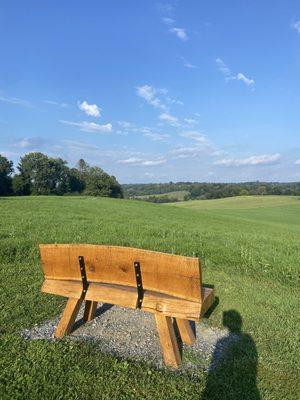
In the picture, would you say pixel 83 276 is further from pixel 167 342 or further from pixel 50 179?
pixel 50 179

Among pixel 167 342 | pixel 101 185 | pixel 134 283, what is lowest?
pixel 167 342

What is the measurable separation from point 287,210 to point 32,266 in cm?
5814

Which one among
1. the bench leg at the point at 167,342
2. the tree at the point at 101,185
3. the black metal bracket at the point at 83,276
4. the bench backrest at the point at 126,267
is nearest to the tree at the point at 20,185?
the tree at the point at 101,185

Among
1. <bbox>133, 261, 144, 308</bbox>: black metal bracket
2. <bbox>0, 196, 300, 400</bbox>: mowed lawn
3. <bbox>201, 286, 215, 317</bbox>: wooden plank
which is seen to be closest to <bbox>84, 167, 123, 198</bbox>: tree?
<bbox>0, 196, 300, 400</bbox>: mowed lawn

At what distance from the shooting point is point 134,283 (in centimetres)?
472

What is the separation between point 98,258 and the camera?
4855mm

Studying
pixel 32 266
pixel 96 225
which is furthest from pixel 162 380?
pixel 96 225

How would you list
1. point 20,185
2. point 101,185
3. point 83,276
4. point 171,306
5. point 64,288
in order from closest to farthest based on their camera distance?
point 171,306
point 83,276
point 64,288
point 20,185
point 101,185

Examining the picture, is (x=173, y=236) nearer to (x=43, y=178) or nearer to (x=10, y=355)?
(x=10, y=355)

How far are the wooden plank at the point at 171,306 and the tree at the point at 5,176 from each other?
72202 millimetres

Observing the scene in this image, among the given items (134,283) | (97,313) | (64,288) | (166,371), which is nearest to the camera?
(166,371)

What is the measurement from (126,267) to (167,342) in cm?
97

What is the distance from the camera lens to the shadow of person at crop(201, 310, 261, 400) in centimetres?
394

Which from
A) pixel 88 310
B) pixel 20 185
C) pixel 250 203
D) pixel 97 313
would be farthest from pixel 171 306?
pixel 20 185
